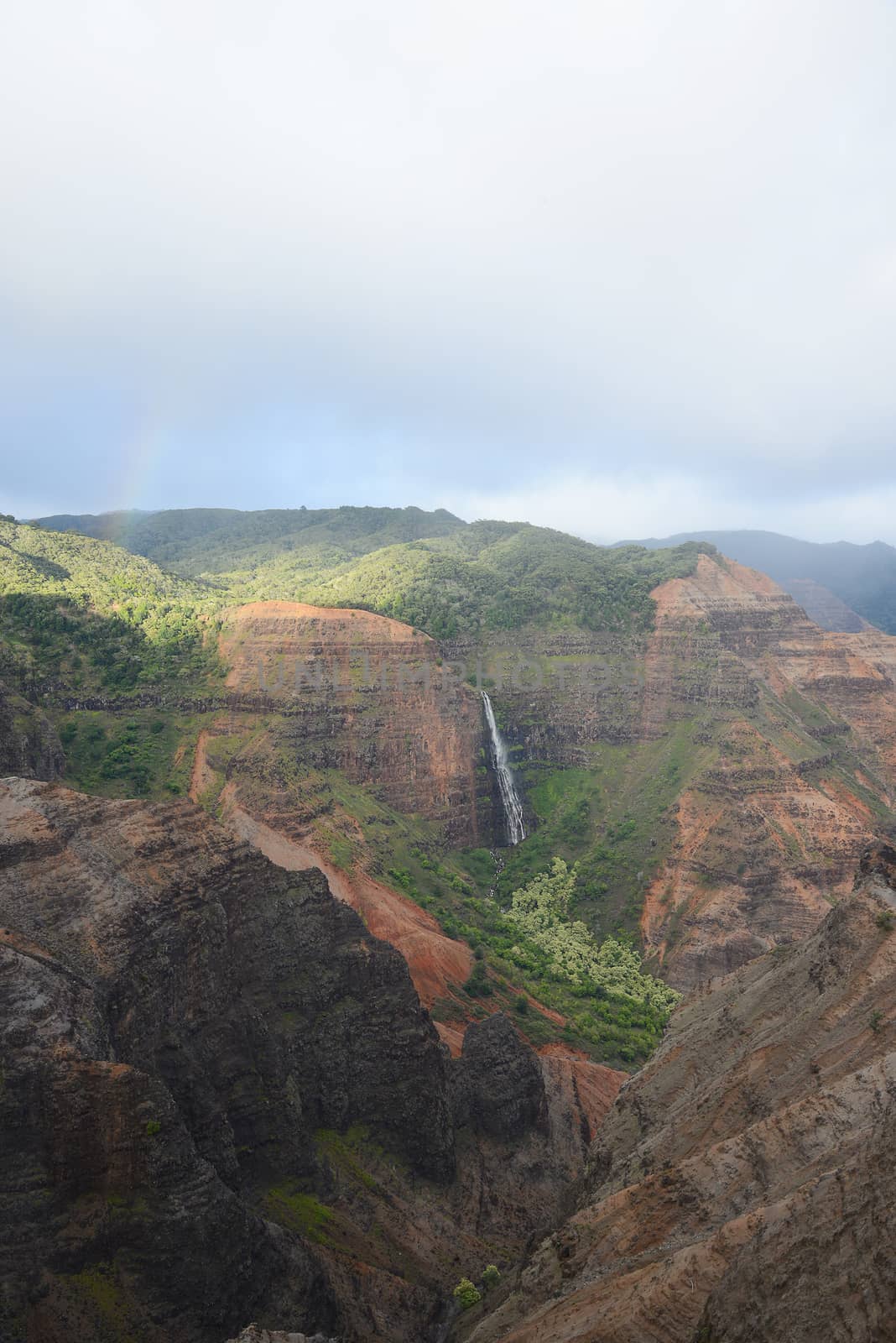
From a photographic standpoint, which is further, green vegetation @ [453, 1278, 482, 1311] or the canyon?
green vegetation @ [453, 1278, 482, 1311]

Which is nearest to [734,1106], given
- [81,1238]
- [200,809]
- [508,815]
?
[81,1238]

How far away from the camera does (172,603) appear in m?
76.3

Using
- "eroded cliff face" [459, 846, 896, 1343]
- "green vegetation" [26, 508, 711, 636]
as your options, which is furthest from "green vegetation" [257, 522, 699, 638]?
"eroded cliff face" [459, 846, 896, 1343]

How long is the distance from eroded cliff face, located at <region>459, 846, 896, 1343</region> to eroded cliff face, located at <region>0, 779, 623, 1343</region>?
21.1 feet

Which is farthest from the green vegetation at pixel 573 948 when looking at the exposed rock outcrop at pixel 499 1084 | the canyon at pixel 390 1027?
the exposed rock outcrop at pixel 499 1084

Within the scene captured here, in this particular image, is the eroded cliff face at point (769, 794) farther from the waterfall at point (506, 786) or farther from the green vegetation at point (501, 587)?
the waterfall at point (506, 786)

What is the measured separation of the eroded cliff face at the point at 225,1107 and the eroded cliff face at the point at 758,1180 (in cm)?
642

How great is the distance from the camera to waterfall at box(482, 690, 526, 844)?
8206cm

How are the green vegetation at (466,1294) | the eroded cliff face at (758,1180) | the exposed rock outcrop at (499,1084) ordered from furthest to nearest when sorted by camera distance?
the exposed rock outcrop at (499,1084) → the green vegetation at (466,1294) → the eroded cliff face at (758,1180)

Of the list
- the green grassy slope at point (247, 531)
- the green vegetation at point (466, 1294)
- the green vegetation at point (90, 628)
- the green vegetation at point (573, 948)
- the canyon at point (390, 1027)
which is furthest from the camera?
the green grassy slope at point (247, 531)

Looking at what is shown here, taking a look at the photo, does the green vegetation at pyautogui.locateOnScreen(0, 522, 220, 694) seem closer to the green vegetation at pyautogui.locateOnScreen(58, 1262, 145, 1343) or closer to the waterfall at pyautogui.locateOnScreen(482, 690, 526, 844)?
the waterfall at pyautogui.locateOnScreen(482, 690, 526, 844)

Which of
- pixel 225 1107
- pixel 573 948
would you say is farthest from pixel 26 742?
pixel 573 948

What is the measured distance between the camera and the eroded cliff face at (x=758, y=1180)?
1316 cm

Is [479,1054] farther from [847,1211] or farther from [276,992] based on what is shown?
[847,1211]
